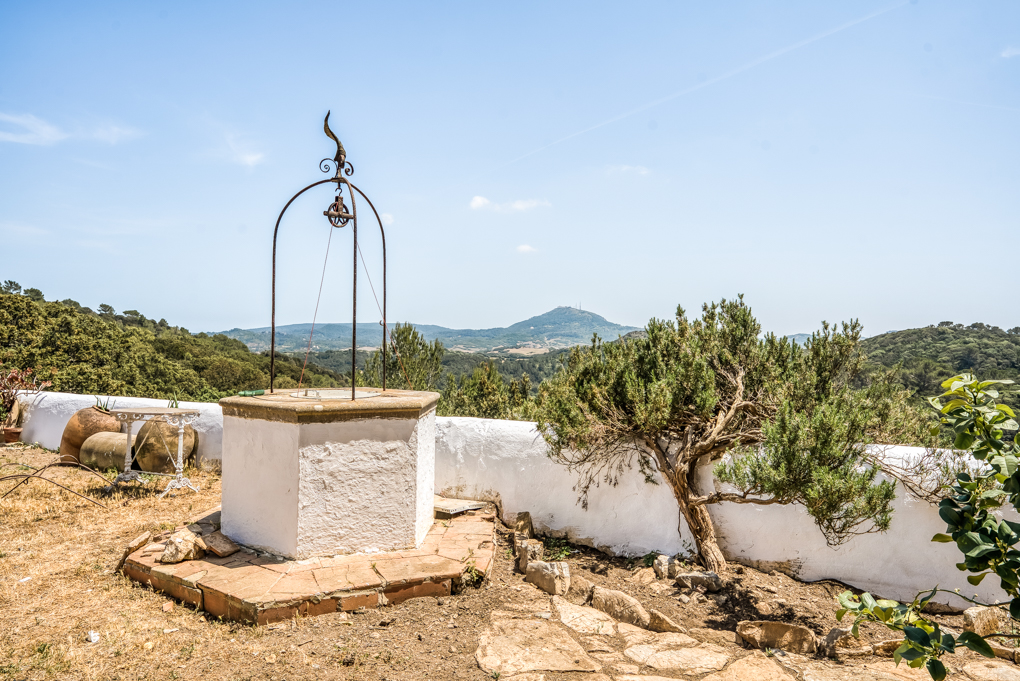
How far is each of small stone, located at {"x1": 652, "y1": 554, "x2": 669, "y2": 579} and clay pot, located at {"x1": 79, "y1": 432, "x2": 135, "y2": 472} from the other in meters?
6.27

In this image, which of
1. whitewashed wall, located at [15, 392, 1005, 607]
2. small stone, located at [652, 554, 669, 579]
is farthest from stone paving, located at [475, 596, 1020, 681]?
whitewashed wall, located at [15, 392, 1005, 607]

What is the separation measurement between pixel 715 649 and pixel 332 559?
2685 mm

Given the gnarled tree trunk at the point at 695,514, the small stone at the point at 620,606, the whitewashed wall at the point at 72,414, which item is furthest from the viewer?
the whitewashed wall at the point at 72,414

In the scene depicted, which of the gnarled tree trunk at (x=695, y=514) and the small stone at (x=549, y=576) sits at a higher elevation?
the gnarled tree trunk at (x=695, y=514)

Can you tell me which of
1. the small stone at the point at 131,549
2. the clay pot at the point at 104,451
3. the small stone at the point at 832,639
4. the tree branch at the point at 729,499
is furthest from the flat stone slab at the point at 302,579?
the clay pot at the point at 104,451

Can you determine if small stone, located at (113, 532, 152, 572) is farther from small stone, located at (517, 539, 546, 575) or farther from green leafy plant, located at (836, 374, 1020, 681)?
green leafy plant, located at (836, 374, 1020, 681)

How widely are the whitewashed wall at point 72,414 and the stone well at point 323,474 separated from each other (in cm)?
292

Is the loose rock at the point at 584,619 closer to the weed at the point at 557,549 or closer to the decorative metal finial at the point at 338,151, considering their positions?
the weed at the point at 557,549

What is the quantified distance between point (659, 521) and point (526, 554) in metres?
1.33

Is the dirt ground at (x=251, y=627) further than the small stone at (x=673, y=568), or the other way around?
the small stone at (x=673, y=568)

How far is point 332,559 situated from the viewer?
4.16m

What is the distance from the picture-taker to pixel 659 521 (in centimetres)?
506

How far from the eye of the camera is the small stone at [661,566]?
4.54m

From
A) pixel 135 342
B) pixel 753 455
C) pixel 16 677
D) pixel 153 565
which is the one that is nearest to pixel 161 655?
pixel 16 677
